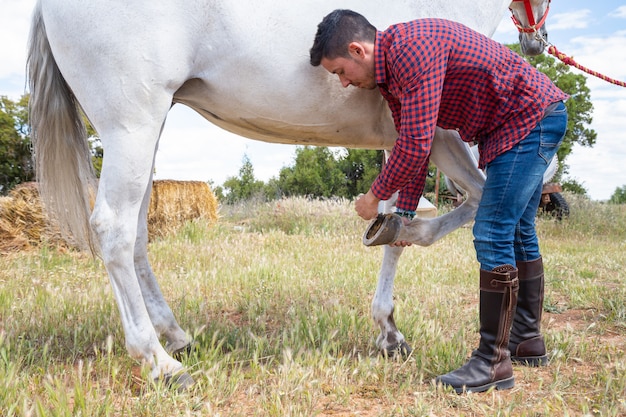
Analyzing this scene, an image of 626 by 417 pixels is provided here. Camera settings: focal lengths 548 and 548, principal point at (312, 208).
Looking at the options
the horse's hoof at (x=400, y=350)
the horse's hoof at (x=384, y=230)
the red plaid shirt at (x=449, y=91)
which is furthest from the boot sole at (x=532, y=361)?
the red plaid shirt at (x=449, y=91)

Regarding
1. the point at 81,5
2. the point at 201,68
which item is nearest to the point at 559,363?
the point at 201,68

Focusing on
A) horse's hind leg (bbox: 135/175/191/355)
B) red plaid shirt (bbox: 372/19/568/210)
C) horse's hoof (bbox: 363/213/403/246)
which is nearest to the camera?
red plaid shirt (bbox: 372/19/568/210)

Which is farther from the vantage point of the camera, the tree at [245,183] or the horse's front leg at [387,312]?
the tree at [245,183]

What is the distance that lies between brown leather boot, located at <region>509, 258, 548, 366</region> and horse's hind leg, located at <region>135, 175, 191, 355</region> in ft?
6.29

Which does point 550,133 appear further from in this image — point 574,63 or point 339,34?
point 574,63

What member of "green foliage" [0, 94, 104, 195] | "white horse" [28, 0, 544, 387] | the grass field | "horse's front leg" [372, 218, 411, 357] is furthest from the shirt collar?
"green foliage" [0, 94, 104, 195]

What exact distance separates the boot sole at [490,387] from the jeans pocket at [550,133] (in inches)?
44.0

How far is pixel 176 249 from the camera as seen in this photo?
6809 mm

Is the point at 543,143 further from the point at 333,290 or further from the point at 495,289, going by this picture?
the point at 333,290

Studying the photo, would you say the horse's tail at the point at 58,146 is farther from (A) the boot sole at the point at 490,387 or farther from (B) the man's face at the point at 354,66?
(A) the boot sole at the point at 490,387

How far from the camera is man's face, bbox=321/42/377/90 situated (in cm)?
247

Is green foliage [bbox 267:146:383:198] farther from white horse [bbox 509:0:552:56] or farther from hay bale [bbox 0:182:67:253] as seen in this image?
white horse [bbox 509:0:552:56]

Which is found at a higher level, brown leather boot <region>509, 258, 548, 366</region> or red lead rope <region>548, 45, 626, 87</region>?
red lead rope <region>548, 45, 626, 87</region>

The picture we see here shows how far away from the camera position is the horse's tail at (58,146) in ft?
9.68
